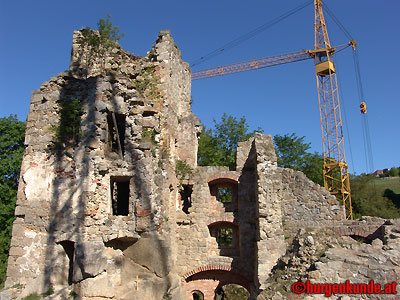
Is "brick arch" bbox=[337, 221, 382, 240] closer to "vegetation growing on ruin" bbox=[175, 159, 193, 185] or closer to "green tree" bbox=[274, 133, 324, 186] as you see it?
"vegetation growing on ruin" bbox=[175, 159, 193, 185]

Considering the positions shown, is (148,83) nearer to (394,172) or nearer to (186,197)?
(186,197)

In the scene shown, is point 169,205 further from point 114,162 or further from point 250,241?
point 250,241

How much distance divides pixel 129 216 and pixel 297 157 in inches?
933

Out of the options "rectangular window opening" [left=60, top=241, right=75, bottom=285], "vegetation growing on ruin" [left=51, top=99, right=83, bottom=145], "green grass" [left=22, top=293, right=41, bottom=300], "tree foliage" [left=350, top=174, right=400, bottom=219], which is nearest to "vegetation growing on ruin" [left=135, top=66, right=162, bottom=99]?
"vegetation growing on ruin" [left=51, top=99, right=83, bottom=145]

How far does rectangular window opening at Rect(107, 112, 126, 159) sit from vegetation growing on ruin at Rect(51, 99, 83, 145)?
3.20 ft

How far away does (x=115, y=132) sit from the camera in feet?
35.9

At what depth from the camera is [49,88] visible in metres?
10.3

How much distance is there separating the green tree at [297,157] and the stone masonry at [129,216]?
16.8 metres

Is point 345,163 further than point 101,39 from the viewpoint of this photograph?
Yes

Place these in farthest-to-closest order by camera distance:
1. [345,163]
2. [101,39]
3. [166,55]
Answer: [345,163] → [166,55] → [101,39]

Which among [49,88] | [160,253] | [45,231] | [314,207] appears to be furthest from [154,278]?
[314,207]

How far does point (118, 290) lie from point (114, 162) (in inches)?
144

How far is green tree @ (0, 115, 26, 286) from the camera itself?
62.1 ft

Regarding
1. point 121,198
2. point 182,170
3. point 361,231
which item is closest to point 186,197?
point 182,170
